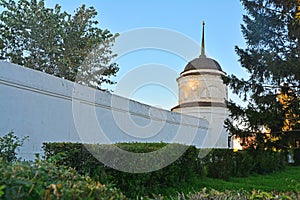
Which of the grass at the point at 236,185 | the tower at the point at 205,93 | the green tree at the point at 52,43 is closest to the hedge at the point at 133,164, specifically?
the grass at the point at 236,185

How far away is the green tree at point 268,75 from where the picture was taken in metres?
9.44

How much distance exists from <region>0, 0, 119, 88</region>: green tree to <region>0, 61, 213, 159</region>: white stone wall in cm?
648

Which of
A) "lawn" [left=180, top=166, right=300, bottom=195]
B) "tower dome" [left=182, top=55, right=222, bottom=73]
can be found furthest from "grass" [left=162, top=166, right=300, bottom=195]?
"tower dome" [left=182, top=55, right=222, bottom=73]

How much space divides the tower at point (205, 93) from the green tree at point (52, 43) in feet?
17.5

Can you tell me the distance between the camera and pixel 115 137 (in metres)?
10.7

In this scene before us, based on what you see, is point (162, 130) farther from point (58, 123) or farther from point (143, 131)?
point (58, 123)

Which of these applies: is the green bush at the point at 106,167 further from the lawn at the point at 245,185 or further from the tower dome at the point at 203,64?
the tower dome at the point at 203,64

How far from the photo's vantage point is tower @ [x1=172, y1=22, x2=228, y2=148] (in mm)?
19250

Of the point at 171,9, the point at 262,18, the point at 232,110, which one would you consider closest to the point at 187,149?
the point at 232,110

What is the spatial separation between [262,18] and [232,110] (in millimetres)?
3165

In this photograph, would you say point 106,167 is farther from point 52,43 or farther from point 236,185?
point 52,43

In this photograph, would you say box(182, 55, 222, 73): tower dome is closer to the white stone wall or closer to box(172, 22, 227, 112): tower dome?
box(172, 22, 227, 112): tower dome

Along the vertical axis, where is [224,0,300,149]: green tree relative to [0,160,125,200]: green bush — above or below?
above

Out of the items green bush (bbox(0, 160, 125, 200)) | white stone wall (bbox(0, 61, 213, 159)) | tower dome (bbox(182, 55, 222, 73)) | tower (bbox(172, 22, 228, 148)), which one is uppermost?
tower dome (bbox(182, 55, 222, 73))
